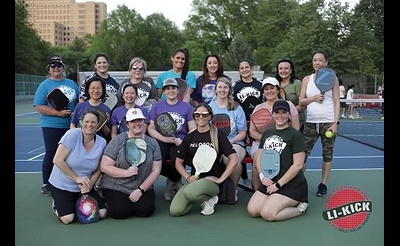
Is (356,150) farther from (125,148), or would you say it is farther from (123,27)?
(123,27)

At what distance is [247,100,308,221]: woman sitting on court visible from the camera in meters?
4.66

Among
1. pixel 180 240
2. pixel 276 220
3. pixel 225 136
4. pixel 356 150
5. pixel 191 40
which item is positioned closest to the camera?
pixel 180 240

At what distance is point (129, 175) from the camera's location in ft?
15.4

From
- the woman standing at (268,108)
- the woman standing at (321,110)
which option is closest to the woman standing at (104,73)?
the woman standing at (268,108)

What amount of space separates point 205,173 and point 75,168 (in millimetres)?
1473

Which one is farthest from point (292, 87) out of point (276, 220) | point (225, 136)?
point (276, 220)

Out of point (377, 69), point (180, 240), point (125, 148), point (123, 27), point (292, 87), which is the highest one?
point (123, 27)

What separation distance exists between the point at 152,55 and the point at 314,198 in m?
54.3

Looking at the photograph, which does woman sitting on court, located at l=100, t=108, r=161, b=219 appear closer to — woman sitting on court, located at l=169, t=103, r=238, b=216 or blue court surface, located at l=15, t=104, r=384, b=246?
blue court surface, located at l=15, t=104, r=384, b=246

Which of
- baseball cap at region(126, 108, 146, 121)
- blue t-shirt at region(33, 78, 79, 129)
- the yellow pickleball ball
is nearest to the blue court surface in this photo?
the yellow pickleball ball

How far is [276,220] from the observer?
15.1 ft

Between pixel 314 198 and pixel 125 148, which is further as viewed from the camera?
pixel 314 198

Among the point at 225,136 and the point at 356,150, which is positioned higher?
the point at 225,136

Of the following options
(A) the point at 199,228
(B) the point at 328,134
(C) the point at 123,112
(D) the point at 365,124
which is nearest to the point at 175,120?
(C) the point at 123,112
